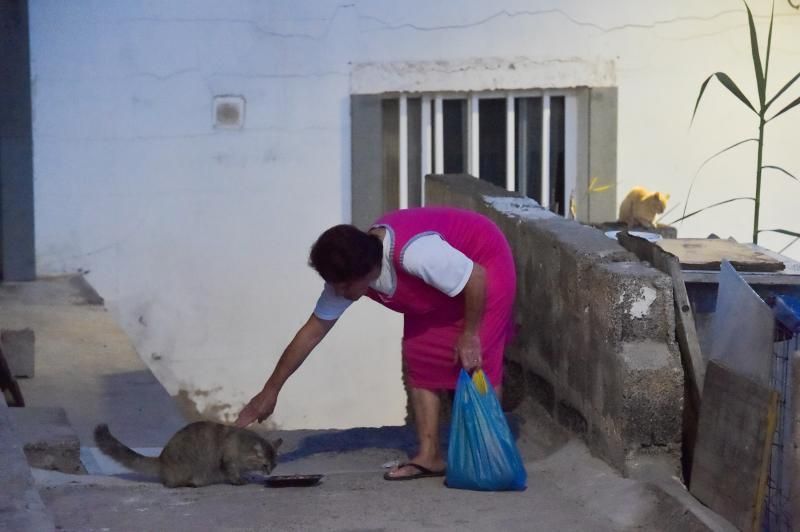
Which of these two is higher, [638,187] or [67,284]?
[638,187]

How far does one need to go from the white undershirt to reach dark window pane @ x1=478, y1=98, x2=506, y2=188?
5.10 metres

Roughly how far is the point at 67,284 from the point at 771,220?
533 cm

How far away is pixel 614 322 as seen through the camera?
4531 mm

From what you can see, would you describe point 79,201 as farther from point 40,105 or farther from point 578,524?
point 578,524

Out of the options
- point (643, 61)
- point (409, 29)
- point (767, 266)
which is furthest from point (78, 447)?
point (643, 61)

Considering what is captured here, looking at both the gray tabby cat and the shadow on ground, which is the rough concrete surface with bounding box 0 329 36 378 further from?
the gray tabby cat

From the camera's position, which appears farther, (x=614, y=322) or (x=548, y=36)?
(x=548, y=36)

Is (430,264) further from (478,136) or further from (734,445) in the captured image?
(478,136)

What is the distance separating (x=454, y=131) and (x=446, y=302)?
196 inches

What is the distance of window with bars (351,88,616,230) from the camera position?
9500 mm

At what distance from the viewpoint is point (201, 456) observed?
4750 millimetres

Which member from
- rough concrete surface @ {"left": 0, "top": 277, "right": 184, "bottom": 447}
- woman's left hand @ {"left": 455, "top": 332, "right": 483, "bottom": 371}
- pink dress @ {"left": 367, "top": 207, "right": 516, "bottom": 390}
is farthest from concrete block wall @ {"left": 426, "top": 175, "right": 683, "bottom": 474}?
rough concrete surface @ {"left": 0, "top": 277, "right": 184, "bottom": 447}

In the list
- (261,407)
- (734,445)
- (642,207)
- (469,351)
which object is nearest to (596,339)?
(469,351)

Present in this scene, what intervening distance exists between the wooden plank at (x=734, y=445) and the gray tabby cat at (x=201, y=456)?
65.1 inches
